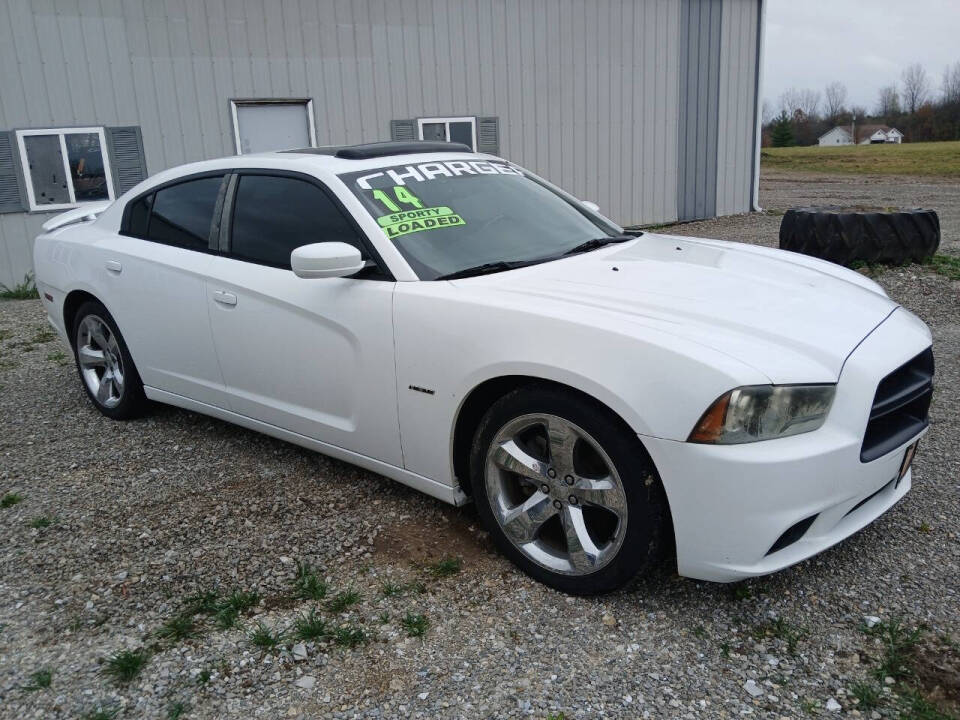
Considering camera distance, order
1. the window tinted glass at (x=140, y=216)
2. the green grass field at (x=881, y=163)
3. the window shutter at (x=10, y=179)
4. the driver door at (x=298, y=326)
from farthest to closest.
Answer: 1. the green grass field at (x=881, y=163)
2. the window shutter at (x=10, y=179)
3. the window tinted glass at (x=140, y=216)
4. the driver door at (x=298, y=326)

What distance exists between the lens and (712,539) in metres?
2.53

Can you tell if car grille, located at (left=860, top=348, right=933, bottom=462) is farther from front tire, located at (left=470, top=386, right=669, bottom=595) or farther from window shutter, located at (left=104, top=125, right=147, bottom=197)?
window shutter, located at (left=104, top=125, right=147, bottom=197)

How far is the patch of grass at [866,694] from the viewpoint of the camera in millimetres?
2299

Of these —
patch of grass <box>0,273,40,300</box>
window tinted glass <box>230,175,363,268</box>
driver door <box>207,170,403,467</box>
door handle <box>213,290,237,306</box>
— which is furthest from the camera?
patch of grass <box>0,273,40,300</box>

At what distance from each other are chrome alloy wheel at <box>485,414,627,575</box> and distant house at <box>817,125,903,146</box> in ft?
224

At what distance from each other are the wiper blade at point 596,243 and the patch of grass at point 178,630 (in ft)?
7.01

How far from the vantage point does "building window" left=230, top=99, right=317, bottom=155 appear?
33.2 feet

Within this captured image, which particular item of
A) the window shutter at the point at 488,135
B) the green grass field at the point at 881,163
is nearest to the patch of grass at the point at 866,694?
the window shutter at the point at 488,135

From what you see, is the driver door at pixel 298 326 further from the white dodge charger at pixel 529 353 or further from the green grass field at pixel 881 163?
the green grass field at pixel 881 163

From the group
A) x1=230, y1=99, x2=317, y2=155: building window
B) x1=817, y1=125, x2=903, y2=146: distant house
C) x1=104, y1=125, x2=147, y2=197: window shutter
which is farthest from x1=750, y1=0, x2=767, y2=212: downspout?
x1=817, y1=125, x2=903, y2=146: distant house

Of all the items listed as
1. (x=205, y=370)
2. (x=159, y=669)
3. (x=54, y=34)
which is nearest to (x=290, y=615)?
(x=159, y=669)

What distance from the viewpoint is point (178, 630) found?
9.07 feet

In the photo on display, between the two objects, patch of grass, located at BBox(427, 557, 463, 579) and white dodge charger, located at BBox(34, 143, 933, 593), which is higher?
white dodge charger, located at BBox(34, 143, 933, 593)

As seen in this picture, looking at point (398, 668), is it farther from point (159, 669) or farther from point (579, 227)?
point (579, 227)
